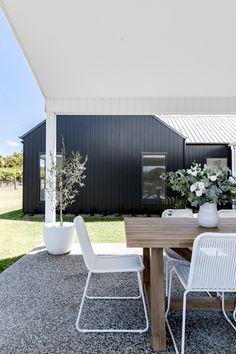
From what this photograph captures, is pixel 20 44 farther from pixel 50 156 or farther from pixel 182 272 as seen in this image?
pixel 182 272

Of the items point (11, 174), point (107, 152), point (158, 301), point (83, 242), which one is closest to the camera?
point (158, 301)

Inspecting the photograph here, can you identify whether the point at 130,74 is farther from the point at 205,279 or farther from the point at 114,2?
the point at 205,279

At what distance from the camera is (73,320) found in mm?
2289

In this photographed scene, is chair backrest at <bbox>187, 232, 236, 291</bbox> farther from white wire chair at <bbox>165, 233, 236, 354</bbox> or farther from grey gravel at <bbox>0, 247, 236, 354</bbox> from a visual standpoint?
grey gravel at <bbox>0, 247, 236, 354</bbox>

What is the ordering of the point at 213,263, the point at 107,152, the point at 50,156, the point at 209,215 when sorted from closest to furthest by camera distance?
1. the point at 213,263
2. the point at 209,215
3. the point at 50,156
4. the point at 107,152

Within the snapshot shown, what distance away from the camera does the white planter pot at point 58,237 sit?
4066mm

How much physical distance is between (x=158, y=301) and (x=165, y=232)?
0.50 m

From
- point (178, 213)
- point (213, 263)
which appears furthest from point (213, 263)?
point (178, 213)

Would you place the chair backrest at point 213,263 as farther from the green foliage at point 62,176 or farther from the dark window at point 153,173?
the dark window at point 153,173

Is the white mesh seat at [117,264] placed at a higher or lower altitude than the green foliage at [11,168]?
lower

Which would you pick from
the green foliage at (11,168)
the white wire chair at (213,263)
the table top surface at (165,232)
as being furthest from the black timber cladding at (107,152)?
the white wire chair at (213,263)

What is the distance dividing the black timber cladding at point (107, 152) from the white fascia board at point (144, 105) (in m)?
3.57

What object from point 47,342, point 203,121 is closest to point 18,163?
point 203,121

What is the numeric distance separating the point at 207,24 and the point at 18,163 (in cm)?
854
